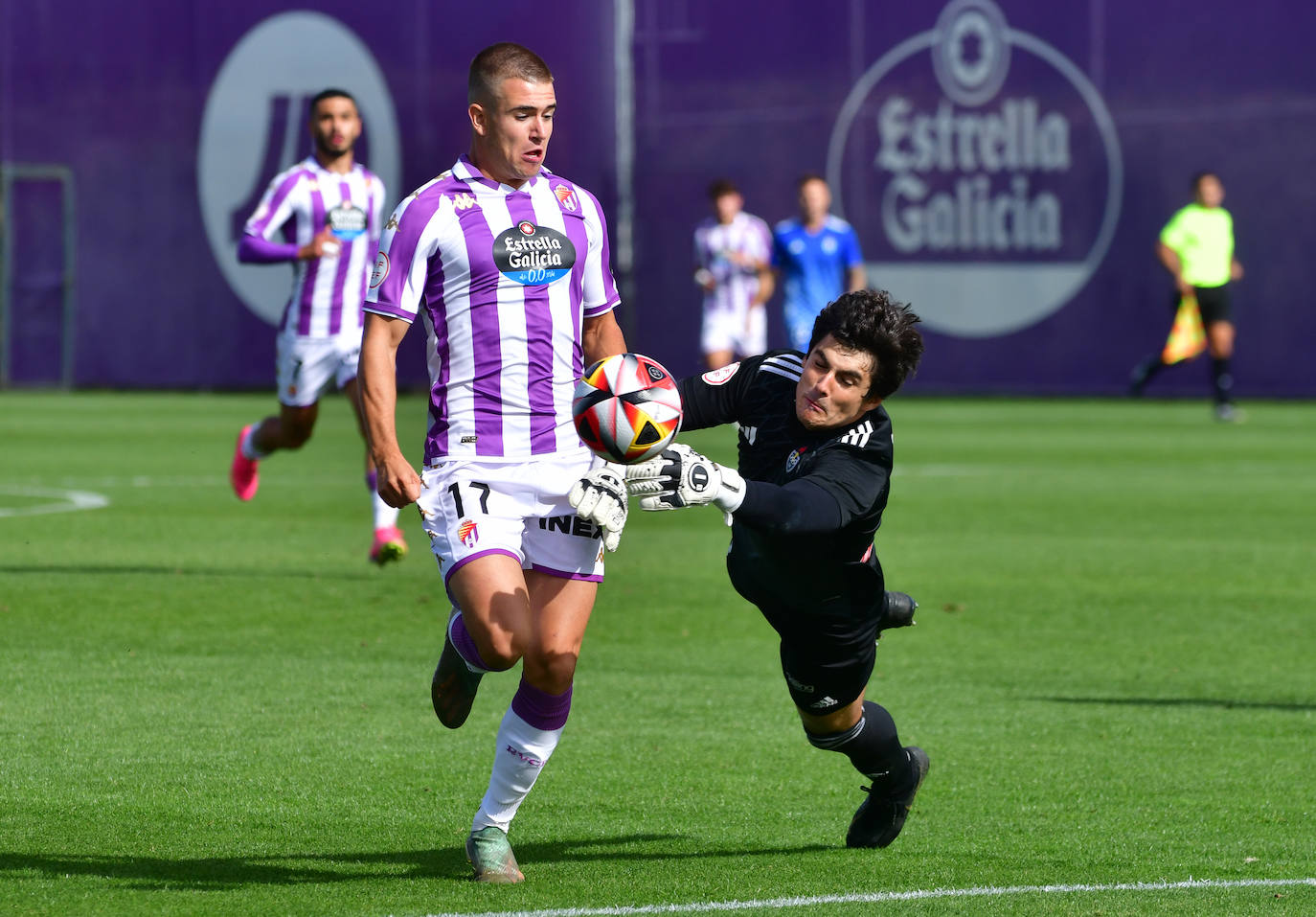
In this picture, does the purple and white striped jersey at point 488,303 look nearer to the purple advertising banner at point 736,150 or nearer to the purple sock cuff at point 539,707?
the purple sock cuff at point 539,707

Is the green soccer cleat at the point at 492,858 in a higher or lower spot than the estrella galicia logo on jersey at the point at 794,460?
lower

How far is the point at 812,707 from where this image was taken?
6055mm

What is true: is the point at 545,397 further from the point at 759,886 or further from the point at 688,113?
the point at 688,113

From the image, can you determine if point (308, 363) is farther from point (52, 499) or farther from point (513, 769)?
point (513, 769)

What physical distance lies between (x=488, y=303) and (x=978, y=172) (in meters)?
23.4

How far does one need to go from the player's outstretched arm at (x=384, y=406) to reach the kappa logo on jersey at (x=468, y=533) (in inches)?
6.3

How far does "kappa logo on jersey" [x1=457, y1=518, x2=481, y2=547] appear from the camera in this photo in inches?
227

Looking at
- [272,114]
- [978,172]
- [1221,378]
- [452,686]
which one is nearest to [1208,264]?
[1221,378]

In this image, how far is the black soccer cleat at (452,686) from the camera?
6.14 metres

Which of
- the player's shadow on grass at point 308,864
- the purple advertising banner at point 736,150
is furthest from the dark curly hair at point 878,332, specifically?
the purple advertising banner at point 736,150

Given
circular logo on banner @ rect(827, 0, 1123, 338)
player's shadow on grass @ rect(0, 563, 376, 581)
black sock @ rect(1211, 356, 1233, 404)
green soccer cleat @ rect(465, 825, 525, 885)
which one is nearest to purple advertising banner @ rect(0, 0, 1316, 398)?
circular logo on banner @ rect(827, 0, 1123, 338)

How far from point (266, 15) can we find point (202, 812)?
1085 inches

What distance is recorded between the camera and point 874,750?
614 centimetres

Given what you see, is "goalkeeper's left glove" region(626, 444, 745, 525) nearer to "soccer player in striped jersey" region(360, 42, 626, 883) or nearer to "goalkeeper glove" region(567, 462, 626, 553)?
"goalkeeper glove" region(567, 462, 626, 553)
